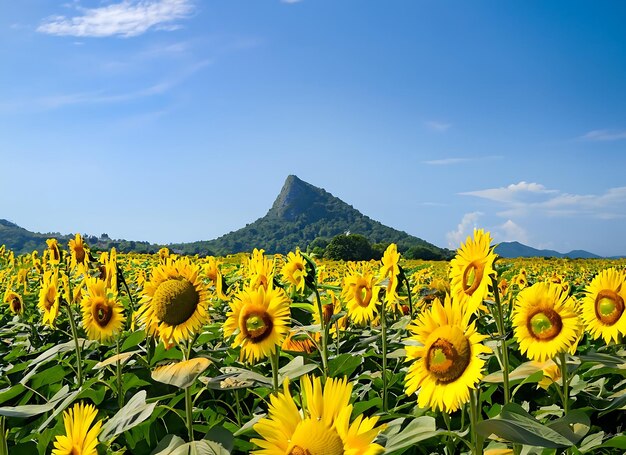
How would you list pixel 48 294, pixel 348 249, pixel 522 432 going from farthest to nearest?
pixel 348 249 < pixel 48 294 < pixel 522 432

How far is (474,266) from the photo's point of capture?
2.46 m

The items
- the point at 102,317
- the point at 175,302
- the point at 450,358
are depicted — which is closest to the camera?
the point at 450,358

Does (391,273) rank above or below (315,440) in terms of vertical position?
above

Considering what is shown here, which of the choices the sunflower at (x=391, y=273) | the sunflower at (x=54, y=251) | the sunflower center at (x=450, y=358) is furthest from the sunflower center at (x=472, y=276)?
the sunflower at (x=54, y=251)

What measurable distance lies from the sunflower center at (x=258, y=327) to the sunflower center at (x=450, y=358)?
86 cm

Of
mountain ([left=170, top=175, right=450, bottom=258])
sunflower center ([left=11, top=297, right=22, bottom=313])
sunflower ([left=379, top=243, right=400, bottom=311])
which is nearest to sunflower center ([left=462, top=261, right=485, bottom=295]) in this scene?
sunflower ([left=379, top=243, right=400, bottom=311])

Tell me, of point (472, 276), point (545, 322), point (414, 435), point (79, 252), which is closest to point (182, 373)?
point (414, 435)

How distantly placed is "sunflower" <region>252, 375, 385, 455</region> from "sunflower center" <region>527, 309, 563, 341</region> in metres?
1.40

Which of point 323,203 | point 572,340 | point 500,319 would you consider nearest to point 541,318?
point 572,340

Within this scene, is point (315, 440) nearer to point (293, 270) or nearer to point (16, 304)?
point (293, 270)

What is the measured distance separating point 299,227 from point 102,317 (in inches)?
5612

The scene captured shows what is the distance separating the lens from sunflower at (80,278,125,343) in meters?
3.56

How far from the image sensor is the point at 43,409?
80.4 inches

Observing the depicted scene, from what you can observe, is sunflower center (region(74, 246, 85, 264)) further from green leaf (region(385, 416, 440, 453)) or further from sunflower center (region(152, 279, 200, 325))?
green leaf (region(385, 416, 440, 453))
